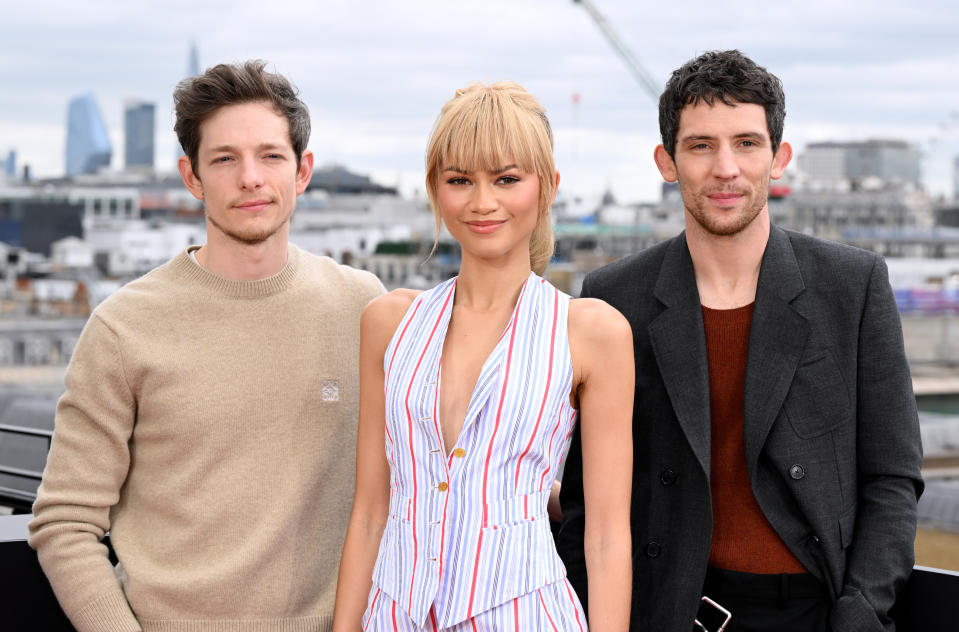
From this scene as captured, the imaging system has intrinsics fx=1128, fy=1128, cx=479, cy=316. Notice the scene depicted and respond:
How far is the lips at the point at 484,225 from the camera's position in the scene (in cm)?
265

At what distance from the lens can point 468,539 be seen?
101 inches

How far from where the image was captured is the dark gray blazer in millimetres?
2912

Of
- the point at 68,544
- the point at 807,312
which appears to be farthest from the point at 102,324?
the point at 807,312

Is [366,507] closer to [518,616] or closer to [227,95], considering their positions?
[518,616]

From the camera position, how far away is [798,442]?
9.70 feet

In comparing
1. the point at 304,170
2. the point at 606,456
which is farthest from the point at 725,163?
the point at 304,170

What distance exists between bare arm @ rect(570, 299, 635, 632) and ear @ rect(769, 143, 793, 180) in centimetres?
79

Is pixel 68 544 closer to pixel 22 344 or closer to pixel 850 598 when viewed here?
pixel 850 598

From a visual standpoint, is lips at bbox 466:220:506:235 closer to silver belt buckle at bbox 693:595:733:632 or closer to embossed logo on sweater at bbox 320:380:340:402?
embossed logo on sweater at bbox 320:380:340:402

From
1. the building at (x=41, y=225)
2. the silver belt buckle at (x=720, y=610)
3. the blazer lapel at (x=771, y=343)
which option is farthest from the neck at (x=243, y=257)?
the building at (x=41, y=225)

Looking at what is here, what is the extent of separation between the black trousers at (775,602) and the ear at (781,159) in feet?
3.55

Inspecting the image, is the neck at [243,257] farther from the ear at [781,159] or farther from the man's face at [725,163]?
the ear at [781,159]

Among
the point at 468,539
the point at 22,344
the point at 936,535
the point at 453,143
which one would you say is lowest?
the point at 22,344

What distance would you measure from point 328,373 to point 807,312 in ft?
4.33
